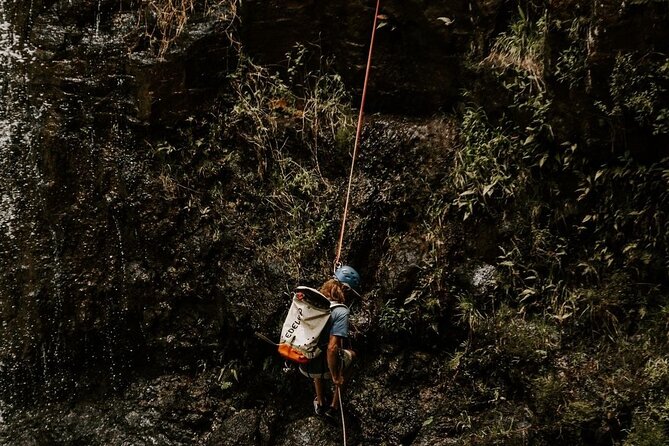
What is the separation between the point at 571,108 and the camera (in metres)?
5.18

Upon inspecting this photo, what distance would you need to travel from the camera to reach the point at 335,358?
504cm

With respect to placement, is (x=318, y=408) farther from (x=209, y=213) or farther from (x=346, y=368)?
(x=209, y=213)

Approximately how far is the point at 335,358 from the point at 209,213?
2.37m

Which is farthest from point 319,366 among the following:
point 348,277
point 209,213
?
point 209,213

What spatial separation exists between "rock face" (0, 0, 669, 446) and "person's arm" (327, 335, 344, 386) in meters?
0.75

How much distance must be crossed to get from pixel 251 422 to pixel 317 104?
328cm

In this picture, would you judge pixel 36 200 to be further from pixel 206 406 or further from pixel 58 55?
pixel 206 406

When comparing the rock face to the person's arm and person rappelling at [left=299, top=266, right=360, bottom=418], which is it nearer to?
person rappelling at [left=299, top=266, right=360, bottom=418]

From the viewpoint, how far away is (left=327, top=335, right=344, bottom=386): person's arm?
5.00 meters

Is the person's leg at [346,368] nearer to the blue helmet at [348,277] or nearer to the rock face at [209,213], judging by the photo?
the rock face at [209,213]

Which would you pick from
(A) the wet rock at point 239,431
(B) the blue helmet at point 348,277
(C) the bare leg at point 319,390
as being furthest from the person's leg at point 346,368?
(A) the wet rock at point 239,431

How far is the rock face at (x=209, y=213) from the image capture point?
231 inches

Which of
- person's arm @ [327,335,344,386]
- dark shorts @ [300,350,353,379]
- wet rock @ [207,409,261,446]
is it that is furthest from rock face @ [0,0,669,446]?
person's arm @ [327,335,344,386]

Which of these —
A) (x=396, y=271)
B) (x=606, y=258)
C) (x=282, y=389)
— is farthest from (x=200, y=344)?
(x=606, y=258)
